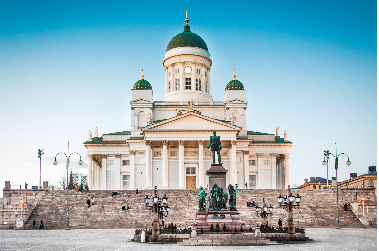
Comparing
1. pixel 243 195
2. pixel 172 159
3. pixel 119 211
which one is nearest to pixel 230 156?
pixel 172 159

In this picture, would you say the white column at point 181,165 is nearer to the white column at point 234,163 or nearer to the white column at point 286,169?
the white column at point 234,163

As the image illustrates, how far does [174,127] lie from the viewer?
67.6 metres

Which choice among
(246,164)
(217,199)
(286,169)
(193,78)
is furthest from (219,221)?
(193,78)

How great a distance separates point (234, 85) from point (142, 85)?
14497mm

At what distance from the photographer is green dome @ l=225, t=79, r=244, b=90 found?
259ft

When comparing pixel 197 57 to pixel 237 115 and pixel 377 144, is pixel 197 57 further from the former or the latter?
pixel 377 144

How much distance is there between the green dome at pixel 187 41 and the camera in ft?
278

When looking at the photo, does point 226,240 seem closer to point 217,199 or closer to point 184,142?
point 217,199

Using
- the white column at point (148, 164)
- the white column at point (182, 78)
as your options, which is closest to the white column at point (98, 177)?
the white column at point (148, 164)

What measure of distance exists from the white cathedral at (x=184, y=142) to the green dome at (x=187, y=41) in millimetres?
182

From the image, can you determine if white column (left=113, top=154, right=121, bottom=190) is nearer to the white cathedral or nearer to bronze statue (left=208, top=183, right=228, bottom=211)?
the white cathedral

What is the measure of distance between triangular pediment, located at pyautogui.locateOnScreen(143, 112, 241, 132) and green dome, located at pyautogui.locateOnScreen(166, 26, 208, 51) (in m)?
20.8

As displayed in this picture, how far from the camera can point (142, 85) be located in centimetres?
7812

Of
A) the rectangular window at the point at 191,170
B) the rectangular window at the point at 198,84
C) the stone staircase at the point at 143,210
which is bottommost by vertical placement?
the stone staircase at the point at 143,210
